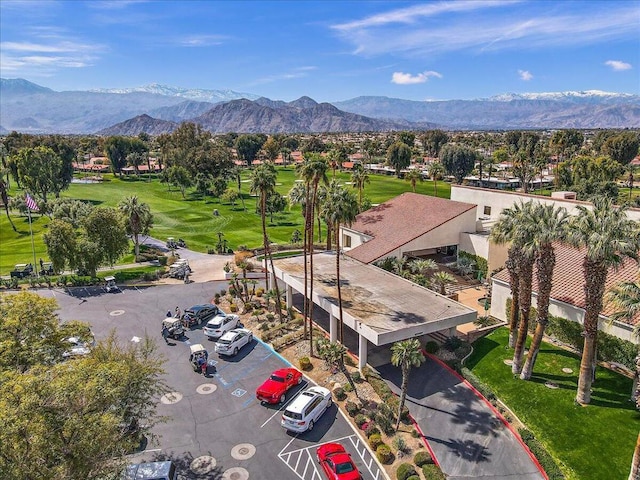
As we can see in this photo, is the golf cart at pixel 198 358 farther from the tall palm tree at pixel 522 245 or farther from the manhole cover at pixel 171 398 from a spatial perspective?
the tall palm tree at pixel 522 245

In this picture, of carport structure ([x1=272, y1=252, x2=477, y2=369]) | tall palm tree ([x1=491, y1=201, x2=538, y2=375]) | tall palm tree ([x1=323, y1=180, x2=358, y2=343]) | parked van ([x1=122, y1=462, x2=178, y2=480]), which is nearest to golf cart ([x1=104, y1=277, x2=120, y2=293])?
carport structure ([x1=272, y1=252, x2=477, y2=369])

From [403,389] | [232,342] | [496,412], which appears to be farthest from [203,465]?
[496,412]

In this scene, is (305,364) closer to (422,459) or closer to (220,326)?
(220,326)

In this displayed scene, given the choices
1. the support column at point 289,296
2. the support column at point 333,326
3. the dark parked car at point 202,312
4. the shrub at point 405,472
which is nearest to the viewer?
the shrub at point 405,472

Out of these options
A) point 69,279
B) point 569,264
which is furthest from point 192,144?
point 569,264

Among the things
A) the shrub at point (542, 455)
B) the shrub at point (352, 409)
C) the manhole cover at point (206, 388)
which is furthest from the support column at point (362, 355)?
the shrub at point (542, 455)

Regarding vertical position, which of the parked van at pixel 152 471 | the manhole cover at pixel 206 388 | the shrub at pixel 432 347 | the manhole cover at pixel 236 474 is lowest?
the manhole cover at pixel 236 474

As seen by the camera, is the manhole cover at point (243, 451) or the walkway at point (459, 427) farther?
the manhole cover at point (243, 451)

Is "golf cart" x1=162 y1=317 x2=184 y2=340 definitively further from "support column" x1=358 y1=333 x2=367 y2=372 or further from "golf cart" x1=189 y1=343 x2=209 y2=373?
"support column" x1=358 y1=333 x2=367 y2=372

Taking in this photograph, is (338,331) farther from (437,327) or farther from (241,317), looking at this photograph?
(241,317)
